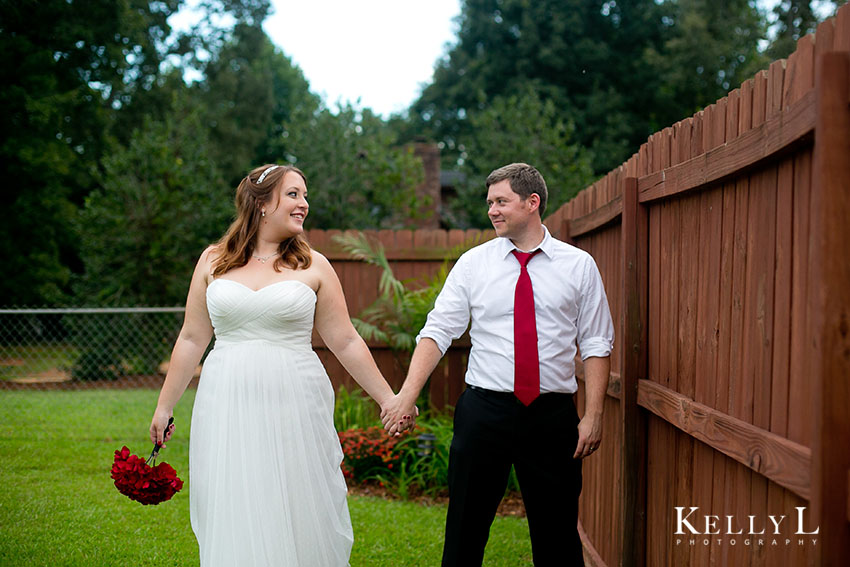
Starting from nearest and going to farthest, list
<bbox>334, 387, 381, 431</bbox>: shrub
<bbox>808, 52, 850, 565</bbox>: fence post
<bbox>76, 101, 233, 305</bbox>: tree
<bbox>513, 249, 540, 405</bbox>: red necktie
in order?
<bbox>808, 52, 850, 565</bbox>: fence post < <bbox>513, 249, 540, 405</bbox>: red necktie < <bbox>334, 387, 381, 431</bbox>: shrub < <bbox>76, 101, 233, 305</bbox>: tree

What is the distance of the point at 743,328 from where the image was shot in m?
2.60

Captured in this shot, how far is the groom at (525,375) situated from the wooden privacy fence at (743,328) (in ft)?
1.19

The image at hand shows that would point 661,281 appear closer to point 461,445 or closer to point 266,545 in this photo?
point 461,445

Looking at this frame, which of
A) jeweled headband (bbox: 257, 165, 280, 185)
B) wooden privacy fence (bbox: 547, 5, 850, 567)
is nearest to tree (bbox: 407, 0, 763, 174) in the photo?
jeweled headband (bbox: 257, 165, 280, 185)

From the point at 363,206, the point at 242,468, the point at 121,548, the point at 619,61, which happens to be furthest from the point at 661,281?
the point at 619,61

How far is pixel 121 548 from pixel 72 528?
63cm

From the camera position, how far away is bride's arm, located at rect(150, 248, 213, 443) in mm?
3764

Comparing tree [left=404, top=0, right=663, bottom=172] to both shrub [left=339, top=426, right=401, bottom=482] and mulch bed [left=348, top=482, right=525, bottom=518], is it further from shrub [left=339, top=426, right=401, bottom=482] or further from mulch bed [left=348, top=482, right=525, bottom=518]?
mulch bed [left=348, top=482, right=525, bottom=518]

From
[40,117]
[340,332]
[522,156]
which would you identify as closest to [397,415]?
[340,332]

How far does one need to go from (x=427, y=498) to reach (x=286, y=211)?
392cm

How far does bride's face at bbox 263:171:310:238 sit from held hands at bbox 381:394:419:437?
959 mm

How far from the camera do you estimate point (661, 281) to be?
3.64 m

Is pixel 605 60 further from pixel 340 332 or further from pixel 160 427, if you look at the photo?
pixel 160 427

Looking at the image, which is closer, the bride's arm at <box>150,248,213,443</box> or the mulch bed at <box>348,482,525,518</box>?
the bride's arm at <box>150,248,213,443</box>
